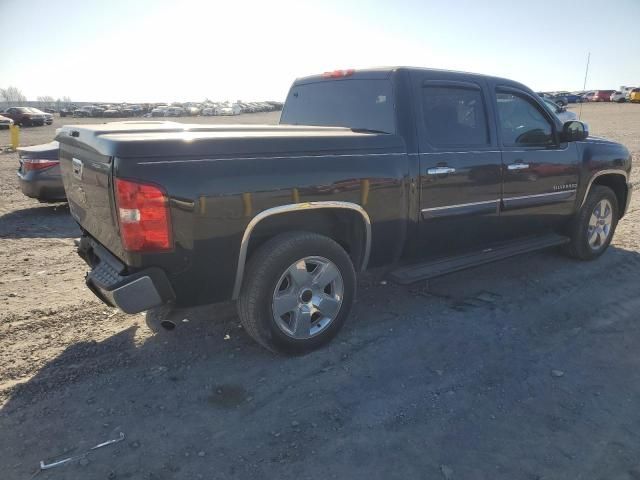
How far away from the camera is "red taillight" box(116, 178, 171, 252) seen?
8.77 feet

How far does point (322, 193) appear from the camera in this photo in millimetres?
3281

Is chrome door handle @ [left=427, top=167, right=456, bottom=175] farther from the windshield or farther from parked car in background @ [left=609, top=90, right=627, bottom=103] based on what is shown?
parked car in background @ [left=609, top=90, right=627, bottom=103]

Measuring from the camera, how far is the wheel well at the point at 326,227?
329cm

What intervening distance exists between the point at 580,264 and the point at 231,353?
159 inches

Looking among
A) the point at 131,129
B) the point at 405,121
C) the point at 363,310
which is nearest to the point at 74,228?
the point at 131,129

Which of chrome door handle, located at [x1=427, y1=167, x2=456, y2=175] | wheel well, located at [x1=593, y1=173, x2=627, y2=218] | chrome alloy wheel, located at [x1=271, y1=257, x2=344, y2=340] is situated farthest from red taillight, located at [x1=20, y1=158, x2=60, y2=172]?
wheel well, located at [x1=593, y1=173, x2=627, y2=218]

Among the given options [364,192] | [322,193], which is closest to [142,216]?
[322,193]

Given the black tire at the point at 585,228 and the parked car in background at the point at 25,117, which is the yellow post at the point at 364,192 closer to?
the black tire at the point at 585,228

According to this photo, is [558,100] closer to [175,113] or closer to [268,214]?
[268,214]

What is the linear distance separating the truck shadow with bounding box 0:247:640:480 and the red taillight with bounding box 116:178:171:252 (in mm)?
711

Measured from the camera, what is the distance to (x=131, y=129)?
11.0 feet

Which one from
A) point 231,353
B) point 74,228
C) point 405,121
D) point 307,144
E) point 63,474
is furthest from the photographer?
point 74,228

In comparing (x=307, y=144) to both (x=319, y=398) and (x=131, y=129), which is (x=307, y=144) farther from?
(x=319, y=398)

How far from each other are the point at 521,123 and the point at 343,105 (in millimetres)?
1740
